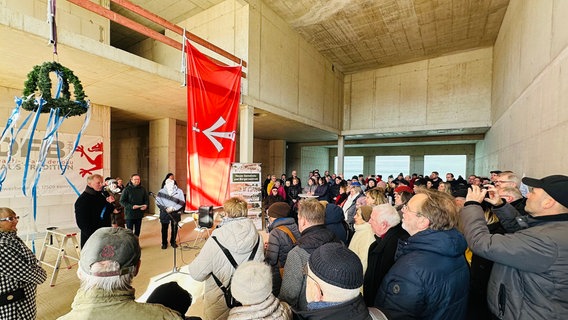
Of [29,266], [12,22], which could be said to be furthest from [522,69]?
[12,22]

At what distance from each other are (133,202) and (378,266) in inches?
181

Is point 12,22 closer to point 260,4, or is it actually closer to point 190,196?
point 190,196

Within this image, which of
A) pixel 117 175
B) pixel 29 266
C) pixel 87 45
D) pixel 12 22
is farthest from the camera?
pixel 117 175

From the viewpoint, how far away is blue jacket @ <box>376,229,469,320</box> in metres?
1.22

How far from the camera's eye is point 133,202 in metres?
4.61

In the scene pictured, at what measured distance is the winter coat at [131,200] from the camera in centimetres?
459

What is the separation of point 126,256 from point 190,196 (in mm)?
3971

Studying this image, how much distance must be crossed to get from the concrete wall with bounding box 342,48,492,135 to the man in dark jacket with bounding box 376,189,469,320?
10.1m

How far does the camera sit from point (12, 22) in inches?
116

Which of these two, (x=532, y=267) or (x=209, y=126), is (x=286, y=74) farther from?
(x=532, y=267)

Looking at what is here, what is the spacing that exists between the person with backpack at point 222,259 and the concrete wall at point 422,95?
10.4 meters

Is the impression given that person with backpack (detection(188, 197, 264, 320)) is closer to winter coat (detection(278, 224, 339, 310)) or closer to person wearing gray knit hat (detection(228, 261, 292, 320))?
winter coat (detection(278, 224, 339, 310))

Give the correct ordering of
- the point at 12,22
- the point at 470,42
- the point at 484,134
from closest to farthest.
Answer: the point at 12,22
the point at 470,42
the point at 484,134

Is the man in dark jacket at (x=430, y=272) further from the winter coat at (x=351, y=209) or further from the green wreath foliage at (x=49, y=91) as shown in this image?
the green wreath foliage at (x=49, y=91)
